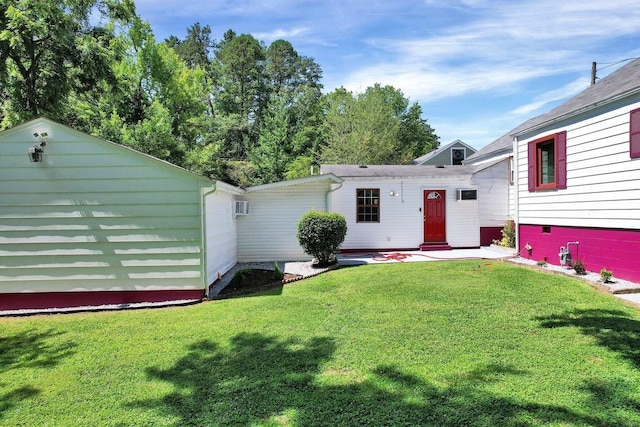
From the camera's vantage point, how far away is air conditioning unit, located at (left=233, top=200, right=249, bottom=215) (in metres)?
9.98

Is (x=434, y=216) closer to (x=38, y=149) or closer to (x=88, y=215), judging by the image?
(x=88, y=215)

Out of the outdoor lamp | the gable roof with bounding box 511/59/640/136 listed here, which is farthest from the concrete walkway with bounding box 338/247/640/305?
the outdoor lamp

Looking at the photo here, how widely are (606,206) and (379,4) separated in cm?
701

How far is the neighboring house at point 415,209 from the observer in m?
11.9

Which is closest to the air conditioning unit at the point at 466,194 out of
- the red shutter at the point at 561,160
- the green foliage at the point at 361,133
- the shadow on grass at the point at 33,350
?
the red shutter at the point at 561,160

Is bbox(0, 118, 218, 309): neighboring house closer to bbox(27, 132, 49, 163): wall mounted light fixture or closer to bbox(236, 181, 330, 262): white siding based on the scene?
bbox(27, 132, 49, 163): wall mounted light fixture

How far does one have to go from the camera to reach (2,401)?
3129mm

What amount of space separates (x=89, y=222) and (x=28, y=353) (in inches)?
109

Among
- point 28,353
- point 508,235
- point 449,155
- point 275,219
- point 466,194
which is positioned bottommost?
point 28,353

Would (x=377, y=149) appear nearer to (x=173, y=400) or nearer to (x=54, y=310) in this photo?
(x=54, y=310)

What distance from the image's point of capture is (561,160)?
7.92 metres

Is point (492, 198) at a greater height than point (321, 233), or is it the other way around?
point (492, 198)

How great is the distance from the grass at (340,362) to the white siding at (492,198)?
656 cm

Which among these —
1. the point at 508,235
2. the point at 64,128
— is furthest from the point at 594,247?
the point at 64,128
